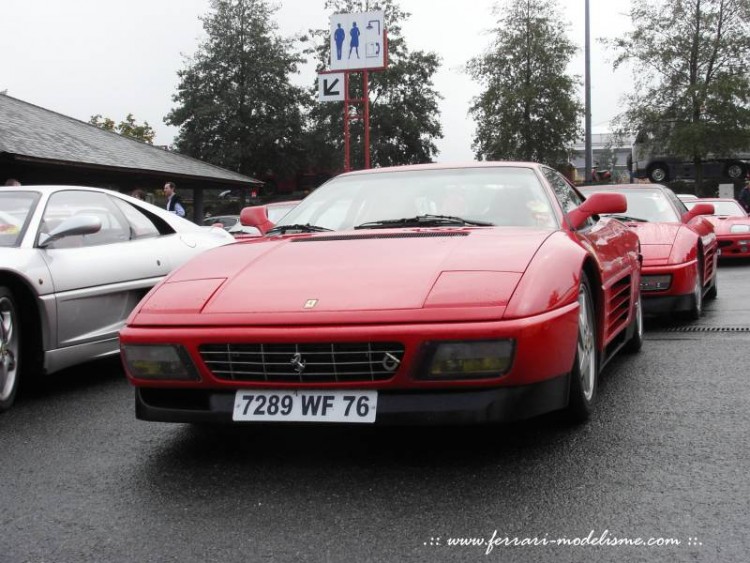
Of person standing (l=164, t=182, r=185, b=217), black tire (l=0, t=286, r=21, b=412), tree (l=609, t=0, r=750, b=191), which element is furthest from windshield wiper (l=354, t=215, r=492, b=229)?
tree (l=609, t=0, r=750, b=191)

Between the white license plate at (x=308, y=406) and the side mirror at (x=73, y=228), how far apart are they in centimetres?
216

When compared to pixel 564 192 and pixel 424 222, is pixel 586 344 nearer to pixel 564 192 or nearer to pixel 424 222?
pixel 424 222

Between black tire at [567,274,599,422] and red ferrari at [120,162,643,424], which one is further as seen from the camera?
black tire at [567,274,599,422]

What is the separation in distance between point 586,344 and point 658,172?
36849 millimetres

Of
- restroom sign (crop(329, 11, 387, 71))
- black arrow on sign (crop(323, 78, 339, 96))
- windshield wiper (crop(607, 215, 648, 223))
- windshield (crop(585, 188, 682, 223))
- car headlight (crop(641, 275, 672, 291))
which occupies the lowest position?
car headlight (crop(641, 275, 672, 291))

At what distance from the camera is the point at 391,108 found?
182 ft

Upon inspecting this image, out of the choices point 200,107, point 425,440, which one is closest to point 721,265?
point 425,440

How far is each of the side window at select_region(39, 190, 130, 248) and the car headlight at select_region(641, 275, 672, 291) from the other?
3742 mm

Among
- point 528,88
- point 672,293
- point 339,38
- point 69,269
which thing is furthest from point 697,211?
point 528,88

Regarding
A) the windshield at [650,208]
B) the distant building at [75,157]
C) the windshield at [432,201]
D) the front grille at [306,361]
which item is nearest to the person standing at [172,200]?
the distant building at [75,157]

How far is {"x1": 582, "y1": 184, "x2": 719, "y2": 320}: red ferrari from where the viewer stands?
680cm

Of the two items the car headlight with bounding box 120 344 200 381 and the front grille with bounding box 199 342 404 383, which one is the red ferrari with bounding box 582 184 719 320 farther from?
the car headlight with bounding box 120 344 200 381

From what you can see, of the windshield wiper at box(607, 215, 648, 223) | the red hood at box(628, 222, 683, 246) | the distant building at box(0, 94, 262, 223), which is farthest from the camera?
the distant building at box(0, 94, 262, 223)

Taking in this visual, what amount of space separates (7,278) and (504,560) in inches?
127
